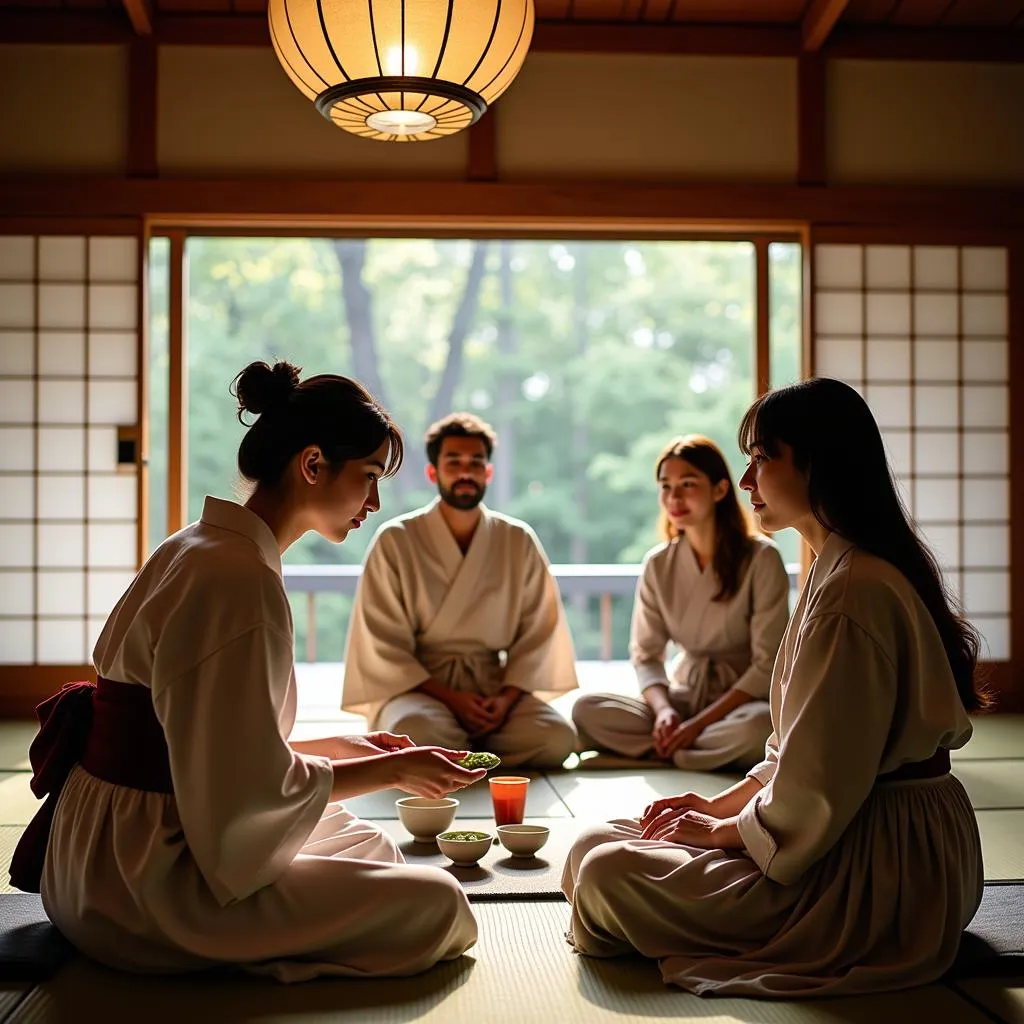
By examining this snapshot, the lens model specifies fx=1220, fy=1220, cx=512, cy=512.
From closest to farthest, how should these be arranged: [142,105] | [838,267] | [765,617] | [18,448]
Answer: [765,617] → [142,105] → [18,448] → [838,267]

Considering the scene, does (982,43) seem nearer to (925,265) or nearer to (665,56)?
(925,265)

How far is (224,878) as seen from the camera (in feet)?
6.64

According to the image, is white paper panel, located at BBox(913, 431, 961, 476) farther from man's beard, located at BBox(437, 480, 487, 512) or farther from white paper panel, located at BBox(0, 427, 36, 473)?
white paper panel, located at BBox(0, 427, 36, 473)

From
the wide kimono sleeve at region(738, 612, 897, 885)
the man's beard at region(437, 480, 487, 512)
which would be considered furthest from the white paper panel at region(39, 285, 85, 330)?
the wide kimono sleeve at region(738, 612, 897, 885)

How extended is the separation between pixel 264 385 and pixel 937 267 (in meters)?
4.44

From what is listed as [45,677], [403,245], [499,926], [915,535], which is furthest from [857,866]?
[403,245]

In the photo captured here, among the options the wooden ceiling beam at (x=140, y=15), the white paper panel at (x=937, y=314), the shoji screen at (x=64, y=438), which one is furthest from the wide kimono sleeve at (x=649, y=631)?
the wooden ceiling beam at (x=140, y=15)

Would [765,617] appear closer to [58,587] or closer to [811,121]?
[811,121]

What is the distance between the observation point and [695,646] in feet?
15.1

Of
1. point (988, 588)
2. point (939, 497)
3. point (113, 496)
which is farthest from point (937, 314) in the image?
point (113, 496)

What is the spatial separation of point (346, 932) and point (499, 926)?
0.46 meters

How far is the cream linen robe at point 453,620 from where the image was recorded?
4449 millimetres

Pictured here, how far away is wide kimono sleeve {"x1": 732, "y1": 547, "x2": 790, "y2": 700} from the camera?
172 inches

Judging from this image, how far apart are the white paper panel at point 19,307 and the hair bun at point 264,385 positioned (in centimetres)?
376
